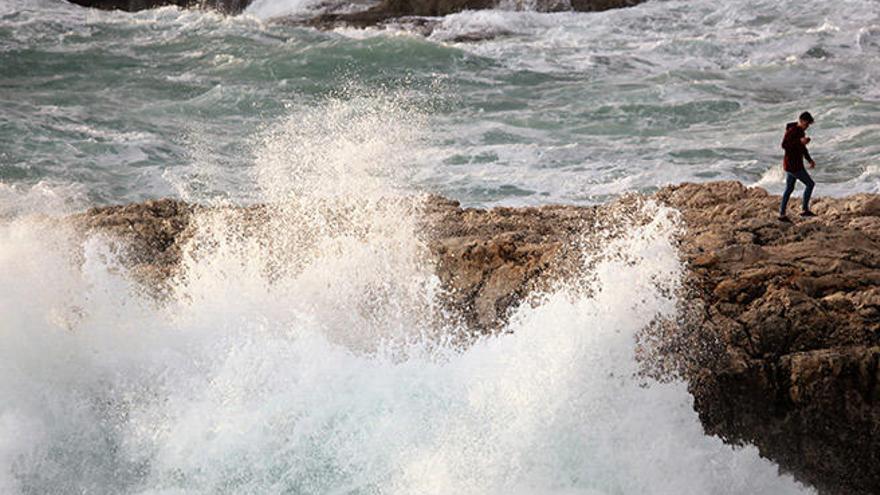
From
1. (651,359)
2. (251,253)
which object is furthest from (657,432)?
(251,253)

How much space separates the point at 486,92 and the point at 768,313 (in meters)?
13.3

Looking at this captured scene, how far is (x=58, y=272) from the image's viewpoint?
28.9 feet

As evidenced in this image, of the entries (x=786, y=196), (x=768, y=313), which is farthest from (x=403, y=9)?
(x=768, y=313)

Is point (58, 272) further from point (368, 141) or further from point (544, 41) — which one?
point (544, 41)

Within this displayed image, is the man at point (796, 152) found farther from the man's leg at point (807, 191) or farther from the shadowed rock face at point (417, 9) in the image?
the shadowed rock face at point (417, 9)

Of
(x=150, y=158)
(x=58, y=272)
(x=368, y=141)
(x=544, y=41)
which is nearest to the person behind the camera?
(x=58, y=272)

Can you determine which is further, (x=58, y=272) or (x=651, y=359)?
(x=58, y=272)

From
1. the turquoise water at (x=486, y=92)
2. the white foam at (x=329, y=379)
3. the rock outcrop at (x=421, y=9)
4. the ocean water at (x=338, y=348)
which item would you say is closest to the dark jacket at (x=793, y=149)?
the ocean water at (x=338, y=348)

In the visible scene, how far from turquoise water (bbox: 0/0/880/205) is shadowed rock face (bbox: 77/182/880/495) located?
17.5ft

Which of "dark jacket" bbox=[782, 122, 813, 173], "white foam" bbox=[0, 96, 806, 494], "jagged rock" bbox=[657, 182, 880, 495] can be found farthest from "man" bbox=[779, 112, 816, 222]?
"jagged rock" bbox=[657, 182, 880, 495]

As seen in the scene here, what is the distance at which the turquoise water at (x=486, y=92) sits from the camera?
15.1m

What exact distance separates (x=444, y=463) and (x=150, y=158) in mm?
9864

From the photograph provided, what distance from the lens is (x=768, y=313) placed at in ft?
23.6

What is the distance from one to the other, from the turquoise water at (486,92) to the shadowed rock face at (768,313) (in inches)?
209
